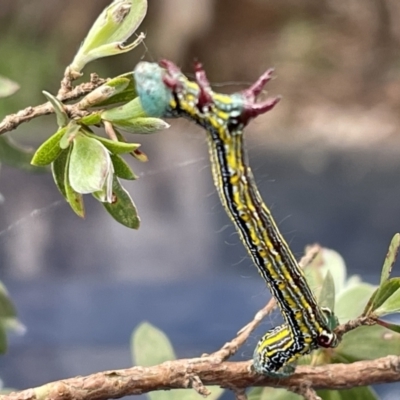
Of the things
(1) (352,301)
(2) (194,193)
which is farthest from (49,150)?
(2) (194,193)

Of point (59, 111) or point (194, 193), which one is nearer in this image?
point (59, 111)

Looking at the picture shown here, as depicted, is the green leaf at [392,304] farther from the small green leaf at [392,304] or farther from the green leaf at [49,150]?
the green leaf at [49,150]

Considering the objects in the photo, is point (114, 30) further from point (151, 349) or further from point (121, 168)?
point (151, 349)

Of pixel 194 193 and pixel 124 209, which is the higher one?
pixel 194 193

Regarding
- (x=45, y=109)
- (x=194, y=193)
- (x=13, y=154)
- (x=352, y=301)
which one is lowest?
(x=352, y=301)

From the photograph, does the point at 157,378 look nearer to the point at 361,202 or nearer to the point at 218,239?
the point at 218,239

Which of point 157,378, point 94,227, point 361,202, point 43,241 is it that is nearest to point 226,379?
point 157,378

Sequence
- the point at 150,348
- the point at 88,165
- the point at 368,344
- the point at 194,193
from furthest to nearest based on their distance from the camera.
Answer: the point at 194,193, the point at 150,348, the point at 368,344, the point at 88,165

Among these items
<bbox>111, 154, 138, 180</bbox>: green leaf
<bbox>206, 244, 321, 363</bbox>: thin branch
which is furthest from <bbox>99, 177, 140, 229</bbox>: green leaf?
<bbox>206, 244, 321, 363</bbox>: thin branch
